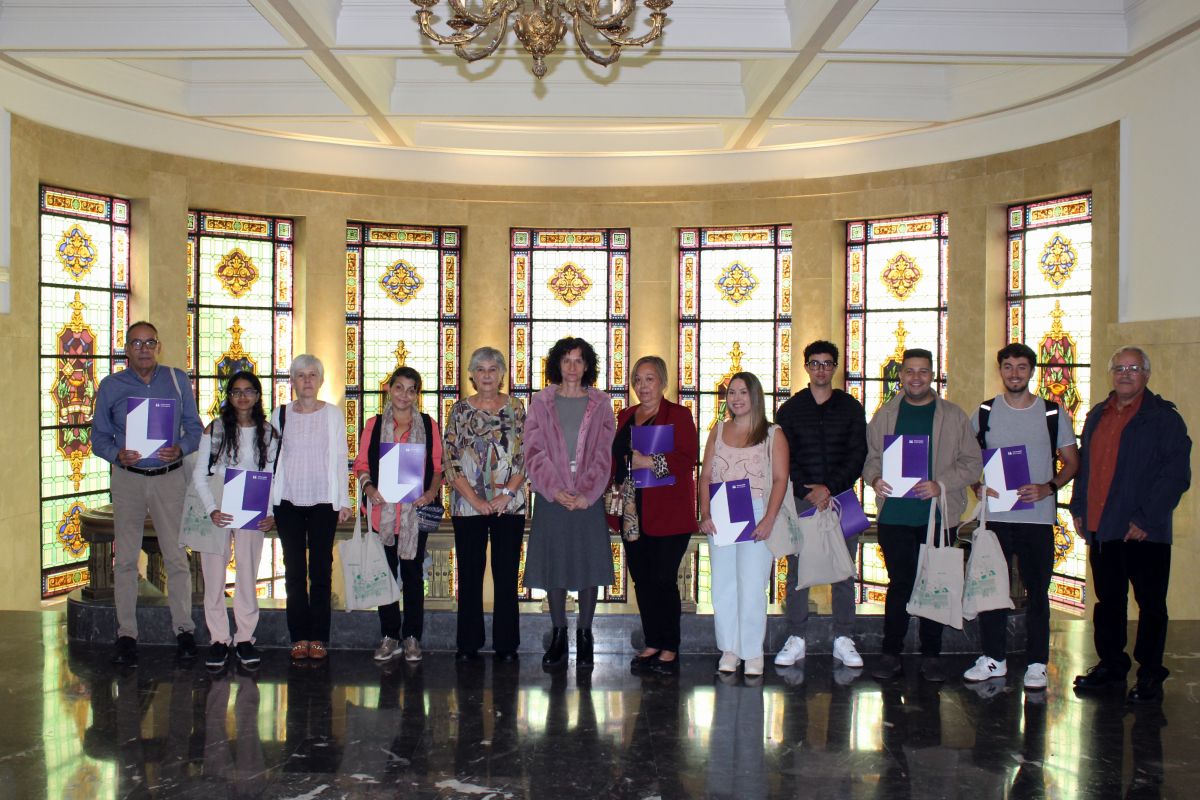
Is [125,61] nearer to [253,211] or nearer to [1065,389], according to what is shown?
[253,211]

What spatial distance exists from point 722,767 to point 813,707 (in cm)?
91

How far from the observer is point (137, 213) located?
991 cm

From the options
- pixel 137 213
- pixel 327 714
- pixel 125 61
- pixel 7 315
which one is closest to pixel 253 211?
pixel 137 213

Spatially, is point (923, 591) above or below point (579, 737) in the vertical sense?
above

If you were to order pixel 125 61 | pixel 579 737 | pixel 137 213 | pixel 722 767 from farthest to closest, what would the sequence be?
pixel 137 213, pixel 125 61, pixel 579 737, pixel 722 767

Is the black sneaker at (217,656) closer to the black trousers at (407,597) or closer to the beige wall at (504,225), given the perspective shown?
the black trousers at (407,597)

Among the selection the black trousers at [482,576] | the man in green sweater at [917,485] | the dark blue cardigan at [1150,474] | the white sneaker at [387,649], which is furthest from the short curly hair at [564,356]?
the dark blue cardigan at [1150,474]

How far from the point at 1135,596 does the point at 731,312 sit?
6736 millimetres

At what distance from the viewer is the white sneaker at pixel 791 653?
561cm

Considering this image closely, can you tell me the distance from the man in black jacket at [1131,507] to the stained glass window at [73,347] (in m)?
7.81

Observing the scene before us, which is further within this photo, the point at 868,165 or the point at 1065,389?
the point at 868,165

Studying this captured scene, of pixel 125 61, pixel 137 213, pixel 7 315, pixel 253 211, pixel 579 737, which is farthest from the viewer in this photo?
pixel 253 211

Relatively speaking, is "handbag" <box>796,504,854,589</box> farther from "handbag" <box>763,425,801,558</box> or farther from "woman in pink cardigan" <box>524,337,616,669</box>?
"woman in pink cardigan" <box>524,337,616,669</box>

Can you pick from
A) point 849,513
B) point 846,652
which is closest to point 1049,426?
point 849,513
